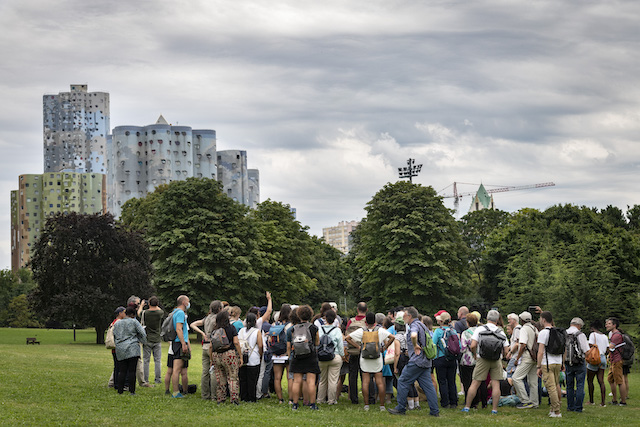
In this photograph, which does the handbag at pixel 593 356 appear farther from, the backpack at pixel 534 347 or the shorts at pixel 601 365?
the backpack at pixel 534 347

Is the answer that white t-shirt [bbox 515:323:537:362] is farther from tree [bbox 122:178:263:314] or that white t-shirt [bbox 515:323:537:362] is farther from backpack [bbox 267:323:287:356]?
tree [bbox 122:178:263:314]

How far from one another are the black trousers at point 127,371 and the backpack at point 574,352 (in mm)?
9570

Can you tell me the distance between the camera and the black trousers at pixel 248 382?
15.7m

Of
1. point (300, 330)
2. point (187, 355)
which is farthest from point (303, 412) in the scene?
point (187, 355)

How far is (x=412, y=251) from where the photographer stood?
201 ft

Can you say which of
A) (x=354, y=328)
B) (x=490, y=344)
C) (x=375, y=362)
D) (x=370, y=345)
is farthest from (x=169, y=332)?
(x=490, y=344)

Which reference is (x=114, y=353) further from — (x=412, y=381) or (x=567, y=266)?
(x=567, y=266)

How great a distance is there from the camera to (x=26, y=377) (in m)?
18.9

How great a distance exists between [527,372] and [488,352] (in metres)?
2.22

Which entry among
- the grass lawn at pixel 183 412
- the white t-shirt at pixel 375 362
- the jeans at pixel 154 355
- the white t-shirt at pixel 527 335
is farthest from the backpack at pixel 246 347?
the white t-shirt at pixel 527 335

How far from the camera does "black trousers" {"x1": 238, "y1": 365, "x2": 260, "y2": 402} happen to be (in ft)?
51.6

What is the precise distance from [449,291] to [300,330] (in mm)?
49671

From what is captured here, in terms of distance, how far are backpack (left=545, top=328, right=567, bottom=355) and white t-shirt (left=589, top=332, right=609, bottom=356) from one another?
2849 millimetres

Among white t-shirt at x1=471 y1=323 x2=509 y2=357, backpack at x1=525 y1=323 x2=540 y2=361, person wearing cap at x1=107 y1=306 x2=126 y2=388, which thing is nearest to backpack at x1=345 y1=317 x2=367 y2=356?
white t-shirt at x1=471 y1=323 x2=509 y2=357
